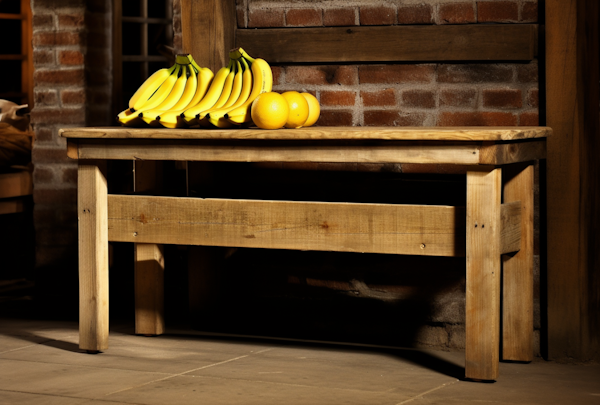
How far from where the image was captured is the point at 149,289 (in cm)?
389

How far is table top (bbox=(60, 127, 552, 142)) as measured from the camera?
2.96 m

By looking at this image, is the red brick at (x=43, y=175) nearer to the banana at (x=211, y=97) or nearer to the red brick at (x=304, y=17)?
the banana at (x=211, y=97)

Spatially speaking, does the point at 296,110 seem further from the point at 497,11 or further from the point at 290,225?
the point at 497,11

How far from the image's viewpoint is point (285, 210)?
3.26 m

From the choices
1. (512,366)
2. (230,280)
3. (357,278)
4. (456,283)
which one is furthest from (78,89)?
(512,366)

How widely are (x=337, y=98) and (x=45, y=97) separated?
5.62ft

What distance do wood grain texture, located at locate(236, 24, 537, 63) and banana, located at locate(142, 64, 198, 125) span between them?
29cm

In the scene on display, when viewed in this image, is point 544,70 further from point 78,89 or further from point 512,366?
point 78,89

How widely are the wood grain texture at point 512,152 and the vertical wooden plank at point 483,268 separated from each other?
50 mm

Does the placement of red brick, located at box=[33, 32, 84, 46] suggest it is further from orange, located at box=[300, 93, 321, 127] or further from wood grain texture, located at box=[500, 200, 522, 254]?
wood grain texture, located at box=[500, 200, 522, 254]

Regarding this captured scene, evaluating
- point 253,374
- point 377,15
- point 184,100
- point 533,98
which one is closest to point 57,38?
point 184,100

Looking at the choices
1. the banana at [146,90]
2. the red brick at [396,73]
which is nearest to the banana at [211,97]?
the banana at [146,90]

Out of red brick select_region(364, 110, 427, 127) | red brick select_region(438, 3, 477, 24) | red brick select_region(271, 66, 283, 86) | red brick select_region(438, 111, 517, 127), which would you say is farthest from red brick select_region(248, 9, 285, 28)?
red brick select_region(438, 111, 517, 127)

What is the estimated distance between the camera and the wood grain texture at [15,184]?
5.30 meters
